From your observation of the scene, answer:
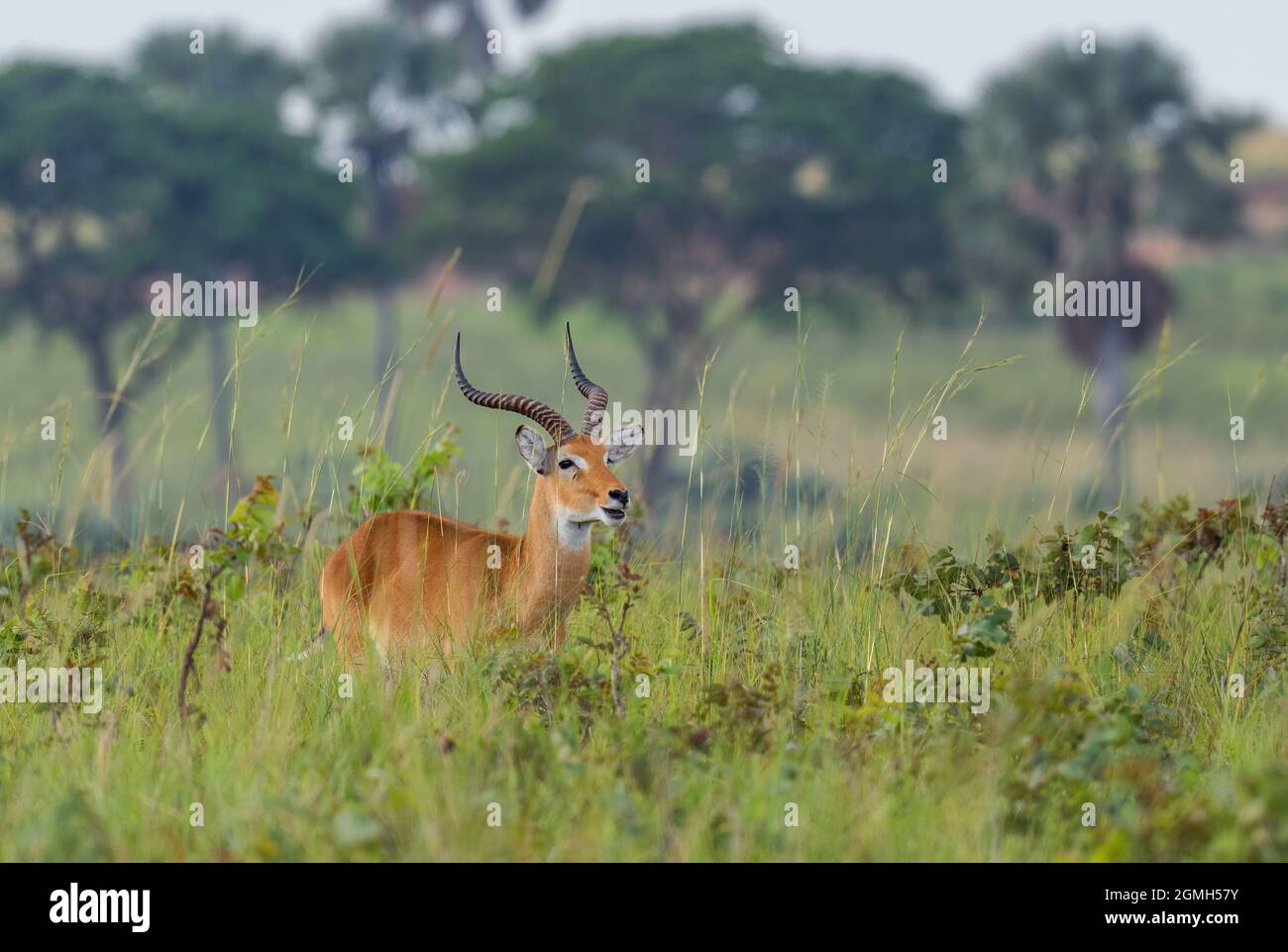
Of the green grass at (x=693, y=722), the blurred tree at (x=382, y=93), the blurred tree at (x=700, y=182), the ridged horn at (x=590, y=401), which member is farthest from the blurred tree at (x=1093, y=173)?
the ridged horn at (x=590, y=401)

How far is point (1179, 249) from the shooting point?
6456 centimetres

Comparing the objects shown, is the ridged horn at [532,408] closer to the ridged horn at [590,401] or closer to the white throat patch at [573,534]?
the ridged horn at [590,401]

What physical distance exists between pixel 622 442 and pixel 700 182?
2537 cm

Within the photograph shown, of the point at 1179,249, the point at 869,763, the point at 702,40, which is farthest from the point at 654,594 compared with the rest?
the point at 1179,249

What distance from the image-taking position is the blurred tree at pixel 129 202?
31609mm

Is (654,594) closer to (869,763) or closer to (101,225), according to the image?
(869,763)

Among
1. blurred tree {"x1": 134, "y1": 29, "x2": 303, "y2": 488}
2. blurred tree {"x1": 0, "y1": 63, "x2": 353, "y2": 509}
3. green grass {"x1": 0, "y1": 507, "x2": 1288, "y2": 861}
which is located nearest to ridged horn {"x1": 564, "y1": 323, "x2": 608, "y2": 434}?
green grass {"x1": 0, "y1": 507, "x2": 1288, "y2": 861}

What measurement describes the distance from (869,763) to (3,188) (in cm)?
3023

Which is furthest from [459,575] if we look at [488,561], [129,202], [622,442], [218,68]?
[218,68]

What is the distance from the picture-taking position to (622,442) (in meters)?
7.05

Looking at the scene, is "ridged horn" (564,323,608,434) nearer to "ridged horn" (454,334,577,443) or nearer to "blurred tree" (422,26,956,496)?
"ridged horn" (454,334,577,443)

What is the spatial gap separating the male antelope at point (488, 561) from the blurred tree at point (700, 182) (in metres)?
24.5
